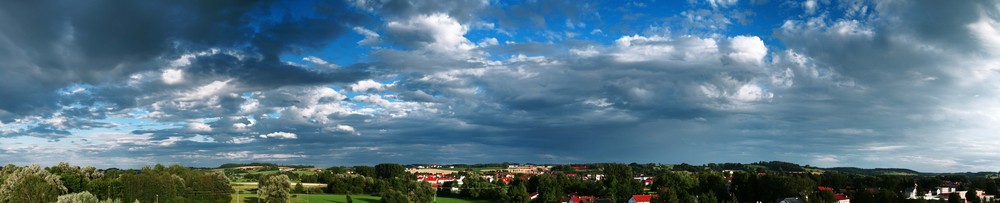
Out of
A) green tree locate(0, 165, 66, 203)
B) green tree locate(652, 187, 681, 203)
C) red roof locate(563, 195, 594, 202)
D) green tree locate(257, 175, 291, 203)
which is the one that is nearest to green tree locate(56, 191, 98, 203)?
green tree locate(0, 165, 66, 203)

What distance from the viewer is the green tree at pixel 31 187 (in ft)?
237

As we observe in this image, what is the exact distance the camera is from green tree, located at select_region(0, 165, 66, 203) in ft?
237

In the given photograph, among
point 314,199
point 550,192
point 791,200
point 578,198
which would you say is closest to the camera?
point 791,200

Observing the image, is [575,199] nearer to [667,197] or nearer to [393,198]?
[667,197]

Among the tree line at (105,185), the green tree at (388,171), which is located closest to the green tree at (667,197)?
the tree line at (105,185)

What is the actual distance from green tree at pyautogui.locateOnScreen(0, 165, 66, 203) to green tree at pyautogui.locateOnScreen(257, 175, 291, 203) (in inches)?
1020

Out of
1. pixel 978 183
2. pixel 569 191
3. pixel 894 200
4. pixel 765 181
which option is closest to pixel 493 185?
pixel 569 191

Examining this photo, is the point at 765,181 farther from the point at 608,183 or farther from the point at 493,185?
the point at 493,185

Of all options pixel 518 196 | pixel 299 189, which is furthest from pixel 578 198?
pixel 299 189

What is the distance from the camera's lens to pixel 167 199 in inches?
3524

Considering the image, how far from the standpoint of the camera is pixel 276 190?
3954 inches

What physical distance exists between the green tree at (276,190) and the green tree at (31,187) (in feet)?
85.0

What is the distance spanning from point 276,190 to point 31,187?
107 ft

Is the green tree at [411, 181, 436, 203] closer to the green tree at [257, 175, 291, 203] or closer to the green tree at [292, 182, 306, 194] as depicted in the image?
the green tree at [257, 175, 291, 203]
